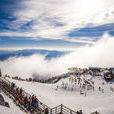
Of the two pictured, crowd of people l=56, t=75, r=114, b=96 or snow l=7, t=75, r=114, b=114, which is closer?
snow l=7, t=75, r=114, b=114

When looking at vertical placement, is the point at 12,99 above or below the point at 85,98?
above

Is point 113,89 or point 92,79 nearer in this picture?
point 113,89

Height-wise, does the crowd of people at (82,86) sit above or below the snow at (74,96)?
above

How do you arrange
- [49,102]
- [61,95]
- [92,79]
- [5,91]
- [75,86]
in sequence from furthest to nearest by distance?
[92,79], [75,86], [61,95], [49,102], [5,91]

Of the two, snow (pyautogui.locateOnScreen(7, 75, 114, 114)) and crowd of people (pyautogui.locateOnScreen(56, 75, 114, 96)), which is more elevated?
crowd of people (pyautogui.locateOnScreen(56, 75, 114, 96))

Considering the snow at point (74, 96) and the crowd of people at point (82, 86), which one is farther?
the crowd of people at point (82, 86)

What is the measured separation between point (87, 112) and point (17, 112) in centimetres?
1259

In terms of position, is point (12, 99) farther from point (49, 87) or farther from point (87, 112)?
point (49, 87)

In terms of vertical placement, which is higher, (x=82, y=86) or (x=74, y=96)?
(x=82, y=86)

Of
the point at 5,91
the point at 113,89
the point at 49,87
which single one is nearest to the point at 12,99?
the point at 5,91

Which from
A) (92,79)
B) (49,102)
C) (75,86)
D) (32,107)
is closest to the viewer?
(32,107)

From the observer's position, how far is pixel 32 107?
21.8 metres

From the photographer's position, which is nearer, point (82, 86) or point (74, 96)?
point (74, 96)

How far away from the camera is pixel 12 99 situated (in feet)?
79.2
